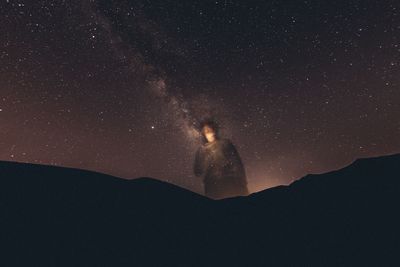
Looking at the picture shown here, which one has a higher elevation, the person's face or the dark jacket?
the person's face

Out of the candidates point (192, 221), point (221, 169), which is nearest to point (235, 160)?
point (221, 169)

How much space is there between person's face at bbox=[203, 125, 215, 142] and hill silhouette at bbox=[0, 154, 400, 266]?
6.01 meters

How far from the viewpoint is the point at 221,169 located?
14828 mm

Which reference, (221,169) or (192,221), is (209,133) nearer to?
(221,169)

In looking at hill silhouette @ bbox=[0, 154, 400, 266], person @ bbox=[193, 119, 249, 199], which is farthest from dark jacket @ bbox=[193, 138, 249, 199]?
hill silhouette @ bbox=[0, 154, 400, 266]

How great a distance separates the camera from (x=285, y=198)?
364 inches

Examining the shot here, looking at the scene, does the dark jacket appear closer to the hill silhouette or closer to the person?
the person

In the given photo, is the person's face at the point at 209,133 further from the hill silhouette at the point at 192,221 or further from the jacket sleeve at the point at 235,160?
the hill silhouette at the point at 192,221

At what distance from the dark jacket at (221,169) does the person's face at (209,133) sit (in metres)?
0.20

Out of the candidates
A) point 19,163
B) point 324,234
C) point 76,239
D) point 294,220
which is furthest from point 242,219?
point 19,163

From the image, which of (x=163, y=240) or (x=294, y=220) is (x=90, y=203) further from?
(x=294, y=220)

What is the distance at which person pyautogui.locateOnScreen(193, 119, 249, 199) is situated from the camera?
14.8 m

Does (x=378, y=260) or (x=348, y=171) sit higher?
(x=348, y=171)

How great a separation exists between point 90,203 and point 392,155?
7.58m
